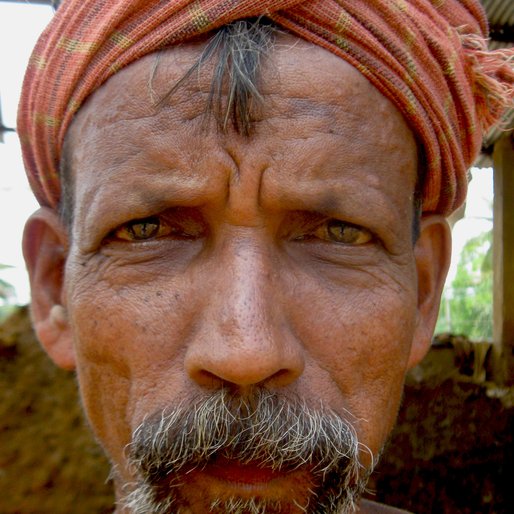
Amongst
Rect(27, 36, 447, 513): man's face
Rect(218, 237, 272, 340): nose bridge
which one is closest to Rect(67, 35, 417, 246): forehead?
Rect(27, 36, 447, 513): man's face

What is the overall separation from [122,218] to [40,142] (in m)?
0.44

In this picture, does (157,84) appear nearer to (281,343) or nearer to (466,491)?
(281,343)

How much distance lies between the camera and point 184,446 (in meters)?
1.29

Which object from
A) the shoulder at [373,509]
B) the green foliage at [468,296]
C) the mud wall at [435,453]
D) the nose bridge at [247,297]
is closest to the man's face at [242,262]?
the nose bridge at [247,297]

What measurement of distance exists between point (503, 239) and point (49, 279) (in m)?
2.66

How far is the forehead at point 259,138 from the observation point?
4.57 ft

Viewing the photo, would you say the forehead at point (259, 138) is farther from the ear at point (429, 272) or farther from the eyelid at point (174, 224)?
the ear at point (429, 272)

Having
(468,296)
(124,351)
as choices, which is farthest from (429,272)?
(468,296)

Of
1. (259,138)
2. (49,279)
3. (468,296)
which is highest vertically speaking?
(259,138)

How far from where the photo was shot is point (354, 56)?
4.88 ft

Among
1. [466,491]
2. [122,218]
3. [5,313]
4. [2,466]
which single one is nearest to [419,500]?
[466,491]

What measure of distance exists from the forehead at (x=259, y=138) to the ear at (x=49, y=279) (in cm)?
37

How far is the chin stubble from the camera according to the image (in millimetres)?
1271

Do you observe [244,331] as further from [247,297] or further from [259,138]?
[259,138]
